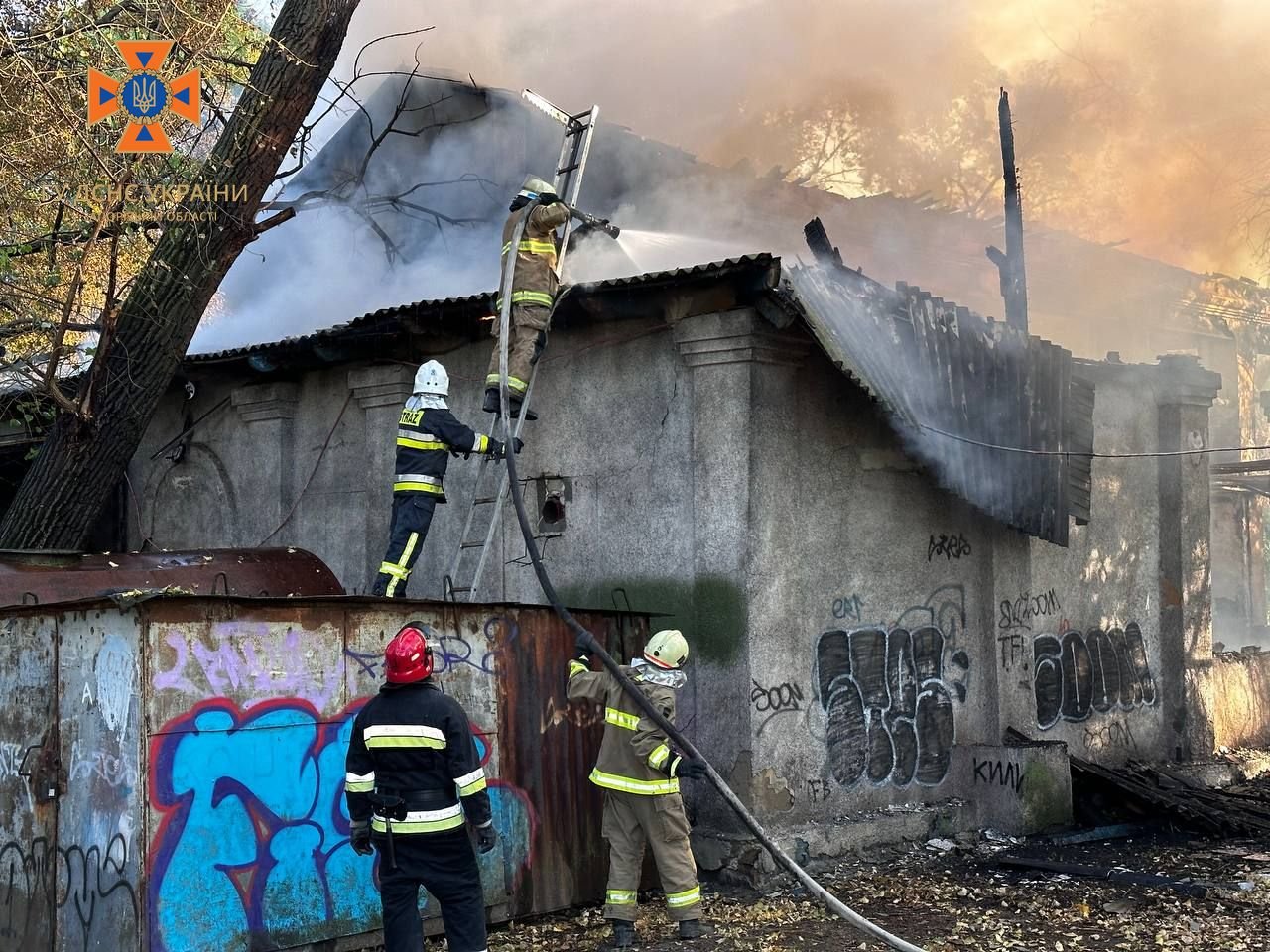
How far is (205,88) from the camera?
409 inches

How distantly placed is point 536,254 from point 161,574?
10.5 ft

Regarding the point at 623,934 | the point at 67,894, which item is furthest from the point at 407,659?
the point at 623,934

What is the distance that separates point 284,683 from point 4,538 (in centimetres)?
440

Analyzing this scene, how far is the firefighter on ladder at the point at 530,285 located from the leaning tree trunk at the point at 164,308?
2686mm

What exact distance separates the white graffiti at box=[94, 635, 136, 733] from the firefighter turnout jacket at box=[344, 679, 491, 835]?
122cm

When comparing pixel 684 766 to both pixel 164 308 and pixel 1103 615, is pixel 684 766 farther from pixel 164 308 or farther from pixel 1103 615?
pixel 1103 615

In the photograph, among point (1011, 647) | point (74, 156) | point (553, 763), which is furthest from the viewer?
point (1011, 647)

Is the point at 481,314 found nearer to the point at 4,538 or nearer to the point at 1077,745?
the point at 4,538

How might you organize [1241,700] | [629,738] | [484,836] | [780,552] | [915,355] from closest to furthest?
[484,836] → [629,738] → [780,552] → [915,355] → [1241,700]

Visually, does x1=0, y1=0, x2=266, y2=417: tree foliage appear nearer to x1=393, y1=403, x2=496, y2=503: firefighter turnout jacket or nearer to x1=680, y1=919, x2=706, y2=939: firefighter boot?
x1=393, y1=403, x2=496, y2=503: firefighter turnout jacket

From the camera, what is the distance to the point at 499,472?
9602mm

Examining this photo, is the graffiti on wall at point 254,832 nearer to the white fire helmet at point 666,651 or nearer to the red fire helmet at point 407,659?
the red fire helmet at point 407,659

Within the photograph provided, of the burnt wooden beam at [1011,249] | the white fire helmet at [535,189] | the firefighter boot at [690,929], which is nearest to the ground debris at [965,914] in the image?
the firefighter boot at [690,929]

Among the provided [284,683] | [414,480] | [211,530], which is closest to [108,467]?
[211,530]
